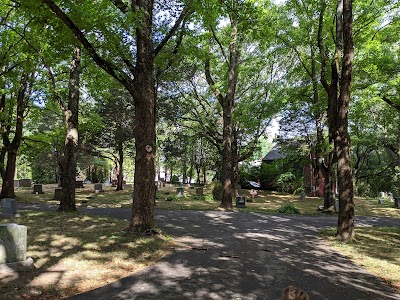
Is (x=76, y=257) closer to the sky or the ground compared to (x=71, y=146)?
closer to the ground

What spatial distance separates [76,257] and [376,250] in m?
8.02

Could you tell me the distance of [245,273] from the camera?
20.8 ft

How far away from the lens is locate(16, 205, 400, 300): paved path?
5.27 metres

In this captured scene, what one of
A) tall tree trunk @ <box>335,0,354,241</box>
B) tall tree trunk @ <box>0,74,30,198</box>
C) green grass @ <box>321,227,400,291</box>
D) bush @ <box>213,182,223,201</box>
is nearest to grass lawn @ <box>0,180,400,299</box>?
green grass @ <box>321,227,400,291</box>

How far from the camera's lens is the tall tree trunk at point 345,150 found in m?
10.2

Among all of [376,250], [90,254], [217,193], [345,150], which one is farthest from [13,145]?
[376,250]

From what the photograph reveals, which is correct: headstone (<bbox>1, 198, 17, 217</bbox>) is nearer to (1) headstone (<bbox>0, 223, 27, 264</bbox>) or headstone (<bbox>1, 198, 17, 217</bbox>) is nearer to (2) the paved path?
(2) the paved path

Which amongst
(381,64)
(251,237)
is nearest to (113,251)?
(251,237)

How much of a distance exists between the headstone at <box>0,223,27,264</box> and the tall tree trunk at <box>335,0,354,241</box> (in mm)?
9033

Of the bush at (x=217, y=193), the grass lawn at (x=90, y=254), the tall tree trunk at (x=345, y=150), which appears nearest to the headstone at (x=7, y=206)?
the grass lawn at (x=90, y=254)

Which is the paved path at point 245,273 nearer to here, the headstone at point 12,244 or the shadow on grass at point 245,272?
the shadow on grass at point 245,272

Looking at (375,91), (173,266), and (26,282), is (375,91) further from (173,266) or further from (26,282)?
(26,282)

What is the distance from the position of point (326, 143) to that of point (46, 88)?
18.3 m

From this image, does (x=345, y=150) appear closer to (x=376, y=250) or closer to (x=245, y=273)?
(x=376, y=250)
